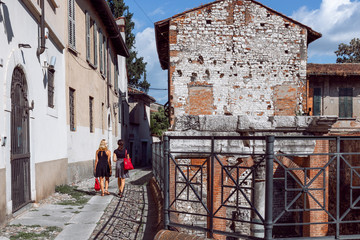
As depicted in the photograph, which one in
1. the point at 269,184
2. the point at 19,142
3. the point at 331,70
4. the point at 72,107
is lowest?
the point at 269,184

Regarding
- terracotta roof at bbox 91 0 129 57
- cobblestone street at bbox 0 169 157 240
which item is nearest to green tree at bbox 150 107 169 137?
terracotta roof at bbox 91 0 129 57

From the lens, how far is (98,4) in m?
14.6

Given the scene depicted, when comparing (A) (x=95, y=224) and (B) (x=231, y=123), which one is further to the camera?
(B) (x=231, y=123)

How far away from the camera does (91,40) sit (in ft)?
46.2

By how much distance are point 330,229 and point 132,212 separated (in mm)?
6159

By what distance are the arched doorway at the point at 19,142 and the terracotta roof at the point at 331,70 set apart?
16311 millimetres

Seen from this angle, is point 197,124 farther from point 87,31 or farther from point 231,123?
point 87,31

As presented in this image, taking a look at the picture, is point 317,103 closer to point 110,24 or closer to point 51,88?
point 110,24

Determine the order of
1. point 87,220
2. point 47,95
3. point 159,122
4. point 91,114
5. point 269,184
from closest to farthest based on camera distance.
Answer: point 269,184, point 87,220, point 47,95, point 91,114, point 159,122

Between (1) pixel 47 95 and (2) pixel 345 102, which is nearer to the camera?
(1) pixel 47 95

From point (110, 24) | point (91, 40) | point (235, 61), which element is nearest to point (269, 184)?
point (235, 61)

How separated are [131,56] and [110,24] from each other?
53.1ft

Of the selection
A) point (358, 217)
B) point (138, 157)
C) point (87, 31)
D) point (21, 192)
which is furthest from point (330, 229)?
point (138, 157)

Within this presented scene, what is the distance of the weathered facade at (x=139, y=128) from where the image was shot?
26.8 meters
